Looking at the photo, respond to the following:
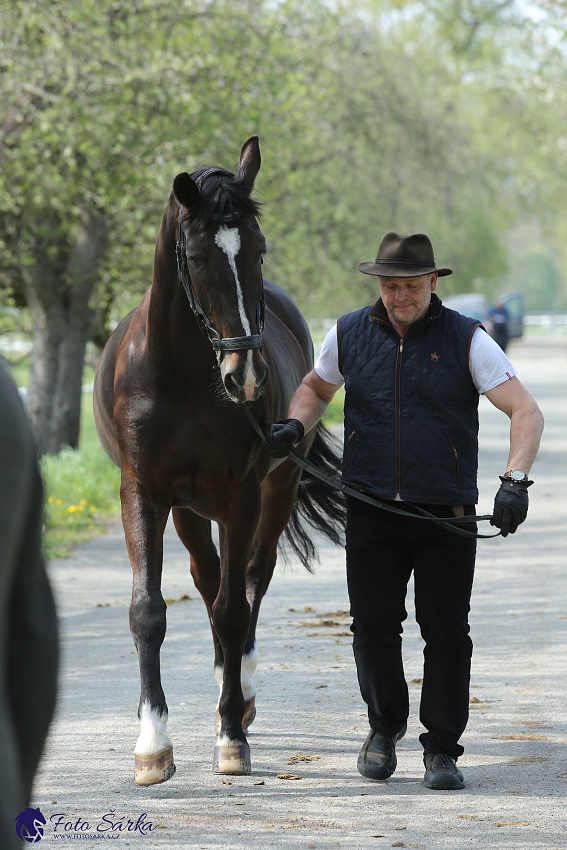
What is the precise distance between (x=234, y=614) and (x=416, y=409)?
1153 mm

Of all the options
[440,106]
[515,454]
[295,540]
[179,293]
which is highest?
[440,106]

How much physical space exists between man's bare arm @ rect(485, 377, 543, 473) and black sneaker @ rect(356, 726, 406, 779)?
1150mm

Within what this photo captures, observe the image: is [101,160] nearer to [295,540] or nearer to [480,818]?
[295,540]

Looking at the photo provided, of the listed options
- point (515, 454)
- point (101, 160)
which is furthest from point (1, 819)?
point (101, 160)

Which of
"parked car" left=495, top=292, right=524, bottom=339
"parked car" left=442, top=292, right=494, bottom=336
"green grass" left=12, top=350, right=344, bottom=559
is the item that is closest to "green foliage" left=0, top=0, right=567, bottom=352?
"green grass" left=12, top=350, right=344, bottom=559

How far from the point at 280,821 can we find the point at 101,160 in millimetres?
9330

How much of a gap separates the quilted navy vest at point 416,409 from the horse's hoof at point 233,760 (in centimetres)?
112

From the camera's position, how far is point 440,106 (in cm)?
3175

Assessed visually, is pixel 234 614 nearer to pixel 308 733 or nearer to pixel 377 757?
pixel 308 733

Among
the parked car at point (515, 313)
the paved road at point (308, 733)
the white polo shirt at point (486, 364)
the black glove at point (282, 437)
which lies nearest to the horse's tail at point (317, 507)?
the paved road at point (308, 733)

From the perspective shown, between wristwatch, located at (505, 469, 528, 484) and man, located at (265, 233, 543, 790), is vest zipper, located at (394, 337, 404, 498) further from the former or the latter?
wristwatch, located at (505, 469, 528, 484)

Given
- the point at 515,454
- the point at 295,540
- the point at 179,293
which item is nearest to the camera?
the point at 515,454

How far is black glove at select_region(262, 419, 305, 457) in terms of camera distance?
443cm

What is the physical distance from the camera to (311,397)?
470 centimetres
